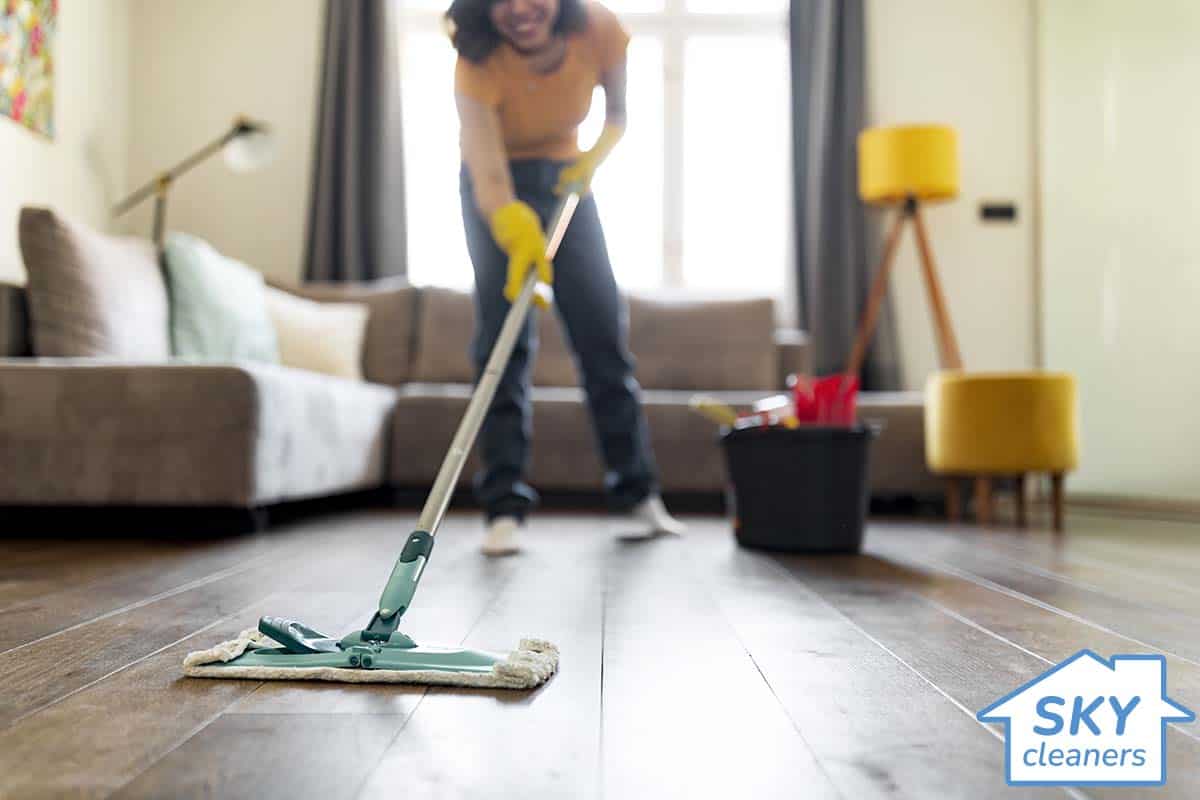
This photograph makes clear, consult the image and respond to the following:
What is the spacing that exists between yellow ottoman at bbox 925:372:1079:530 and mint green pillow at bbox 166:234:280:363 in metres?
2.12

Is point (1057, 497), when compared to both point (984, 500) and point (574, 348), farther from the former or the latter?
point (574, 348)

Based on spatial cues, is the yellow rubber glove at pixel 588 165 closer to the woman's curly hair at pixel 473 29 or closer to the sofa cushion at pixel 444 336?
the woman's curly hair at pixel 473 29

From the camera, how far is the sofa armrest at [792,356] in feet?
13.1

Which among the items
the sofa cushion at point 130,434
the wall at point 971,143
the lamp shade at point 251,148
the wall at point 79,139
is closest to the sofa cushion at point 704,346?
the wall at point 971,143

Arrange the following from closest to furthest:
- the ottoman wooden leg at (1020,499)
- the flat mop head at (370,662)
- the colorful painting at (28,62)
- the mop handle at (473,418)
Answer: the flat mop head at (370,662)
the mop handle at (473,418)
the ottoman wooden leg at (1020,499)
the colorful painting at (28,62)

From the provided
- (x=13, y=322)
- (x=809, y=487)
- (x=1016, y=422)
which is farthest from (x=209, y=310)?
(x=1016, y=422)

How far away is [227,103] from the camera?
452 centimetres

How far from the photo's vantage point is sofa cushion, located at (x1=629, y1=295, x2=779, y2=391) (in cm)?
392

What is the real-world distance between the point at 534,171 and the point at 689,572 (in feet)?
2.96

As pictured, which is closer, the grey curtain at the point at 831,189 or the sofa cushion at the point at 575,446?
the sofa cushion at the point at 575,446

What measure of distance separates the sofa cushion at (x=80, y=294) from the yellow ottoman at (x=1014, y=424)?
2.27m

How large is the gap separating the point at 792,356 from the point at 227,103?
102 inches

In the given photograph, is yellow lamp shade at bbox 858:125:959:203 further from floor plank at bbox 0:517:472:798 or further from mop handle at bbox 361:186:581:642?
floor plank at bbox 0:517:472:798

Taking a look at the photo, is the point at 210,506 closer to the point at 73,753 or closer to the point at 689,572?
the point at 689,572
